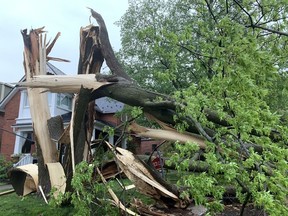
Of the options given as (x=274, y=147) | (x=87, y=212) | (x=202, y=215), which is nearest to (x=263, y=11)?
(x=274, y=147)

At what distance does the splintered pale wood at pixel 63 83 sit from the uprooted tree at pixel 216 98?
0.02 meters

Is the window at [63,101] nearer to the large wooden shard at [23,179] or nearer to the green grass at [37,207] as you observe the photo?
the green grass at [37,207]

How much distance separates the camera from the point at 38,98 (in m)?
6.03

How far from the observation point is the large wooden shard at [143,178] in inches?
158

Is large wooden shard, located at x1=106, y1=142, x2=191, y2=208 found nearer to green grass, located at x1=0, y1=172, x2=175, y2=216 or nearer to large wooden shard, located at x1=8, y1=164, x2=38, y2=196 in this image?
green grass, located at x1=0, y1=172, x2=175, y2=216

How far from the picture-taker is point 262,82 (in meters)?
3.69

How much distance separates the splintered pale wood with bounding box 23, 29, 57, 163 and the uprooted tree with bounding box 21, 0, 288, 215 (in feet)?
0.11

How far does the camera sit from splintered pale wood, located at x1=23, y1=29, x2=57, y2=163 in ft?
18.3

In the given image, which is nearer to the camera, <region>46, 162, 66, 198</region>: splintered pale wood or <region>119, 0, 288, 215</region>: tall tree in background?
<region>119, 0, 288, 215</region>: tall tree in background

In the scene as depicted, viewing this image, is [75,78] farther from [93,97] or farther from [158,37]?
[158,37]

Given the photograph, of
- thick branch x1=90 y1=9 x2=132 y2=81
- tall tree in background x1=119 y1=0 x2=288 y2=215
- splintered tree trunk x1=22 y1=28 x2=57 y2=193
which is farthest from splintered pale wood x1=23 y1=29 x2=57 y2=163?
tall tree in background x1=119 y1=0 x2=288 y2=215

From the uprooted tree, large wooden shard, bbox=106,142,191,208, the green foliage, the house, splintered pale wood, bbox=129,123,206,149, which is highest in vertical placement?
the uprooted tree

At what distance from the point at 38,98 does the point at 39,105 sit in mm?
159

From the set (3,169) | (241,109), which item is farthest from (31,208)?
(3,169)
